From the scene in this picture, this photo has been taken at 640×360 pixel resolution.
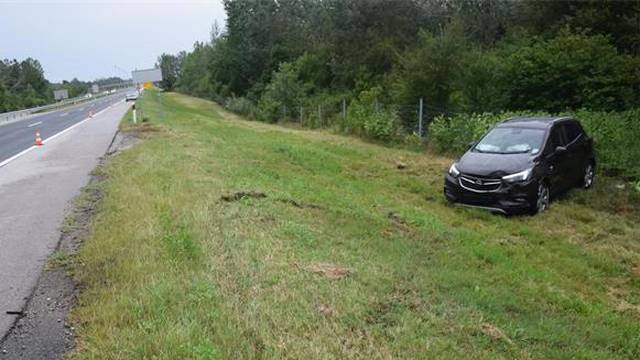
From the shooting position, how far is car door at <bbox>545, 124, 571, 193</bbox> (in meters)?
10.0

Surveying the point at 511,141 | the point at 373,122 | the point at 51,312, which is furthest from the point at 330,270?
the point at 373,122

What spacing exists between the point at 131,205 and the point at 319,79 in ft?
132

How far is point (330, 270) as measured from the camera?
5449 millimetres

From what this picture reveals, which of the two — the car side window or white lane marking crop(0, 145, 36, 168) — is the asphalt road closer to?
white lane marking crop(0, 145, 36, 168)

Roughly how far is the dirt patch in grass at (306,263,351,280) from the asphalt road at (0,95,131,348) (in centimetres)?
280

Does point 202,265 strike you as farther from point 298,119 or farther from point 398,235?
point 298,119

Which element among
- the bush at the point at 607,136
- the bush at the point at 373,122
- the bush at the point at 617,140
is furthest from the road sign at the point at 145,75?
the bush at the point at 617,140

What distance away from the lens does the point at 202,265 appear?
17.8 feet

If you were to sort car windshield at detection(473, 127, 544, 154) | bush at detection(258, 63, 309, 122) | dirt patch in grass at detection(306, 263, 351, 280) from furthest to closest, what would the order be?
bush at detection(258, 63, 309, 122), car windshield at detection(473, 127, 544, 154), dirt patch in grass at detection(306, 263, 351, 280)

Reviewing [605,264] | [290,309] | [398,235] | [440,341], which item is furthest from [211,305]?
[605,264]

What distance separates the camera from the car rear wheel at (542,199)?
9.47 meters

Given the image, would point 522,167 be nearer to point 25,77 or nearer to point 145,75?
point 145,75

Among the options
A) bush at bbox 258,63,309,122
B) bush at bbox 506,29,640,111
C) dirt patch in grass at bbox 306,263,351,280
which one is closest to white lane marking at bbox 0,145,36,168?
dirt patch in grass at bbox 306,263,351,280

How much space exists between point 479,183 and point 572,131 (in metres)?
3.26
